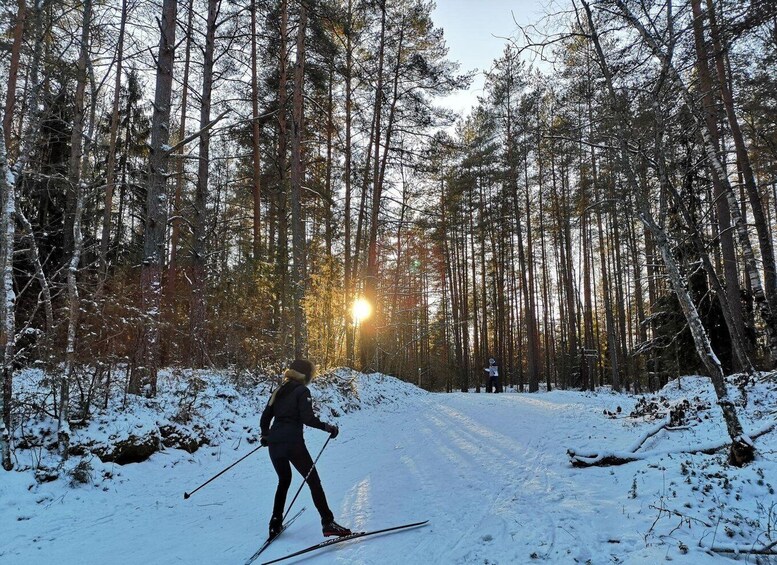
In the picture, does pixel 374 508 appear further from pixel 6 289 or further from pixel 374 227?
pixel 374 227

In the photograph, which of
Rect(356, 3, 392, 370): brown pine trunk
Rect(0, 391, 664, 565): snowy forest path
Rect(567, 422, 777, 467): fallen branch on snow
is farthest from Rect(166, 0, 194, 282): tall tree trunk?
Rect(567, 422, 777, 467): fallen branch on snow

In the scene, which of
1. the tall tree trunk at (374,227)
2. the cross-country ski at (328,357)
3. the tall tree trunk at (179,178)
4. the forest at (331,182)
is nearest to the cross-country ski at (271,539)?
the cross-country ski at (328,357)

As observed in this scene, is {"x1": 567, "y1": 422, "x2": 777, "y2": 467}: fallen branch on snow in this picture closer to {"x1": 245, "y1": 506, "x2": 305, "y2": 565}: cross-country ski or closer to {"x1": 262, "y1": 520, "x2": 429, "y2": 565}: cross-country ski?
{"x1": 262, "y1": 520, "x2": 429, "y2": 565}: cross-country ski

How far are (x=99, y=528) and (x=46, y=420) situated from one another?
2158 millimetres

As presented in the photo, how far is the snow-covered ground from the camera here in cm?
405

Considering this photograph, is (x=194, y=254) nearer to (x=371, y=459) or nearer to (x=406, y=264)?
(x=371, y=459)

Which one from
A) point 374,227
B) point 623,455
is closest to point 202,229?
point 374,227

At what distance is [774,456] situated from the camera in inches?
217

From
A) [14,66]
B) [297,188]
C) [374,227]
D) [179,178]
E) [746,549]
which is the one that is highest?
[179,178]

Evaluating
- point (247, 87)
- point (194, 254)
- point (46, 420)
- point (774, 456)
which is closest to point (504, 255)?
point (247, 87)

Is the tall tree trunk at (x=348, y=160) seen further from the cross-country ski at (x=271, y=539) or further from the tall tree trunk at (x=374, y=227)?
the cross-country ski at (x=271, y=539)

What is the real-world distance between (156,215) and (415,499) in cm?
681

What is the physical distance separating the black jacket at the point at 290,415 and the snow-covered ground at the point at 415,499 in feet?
3.28

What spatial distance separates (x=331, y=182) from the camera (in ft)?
68.4
